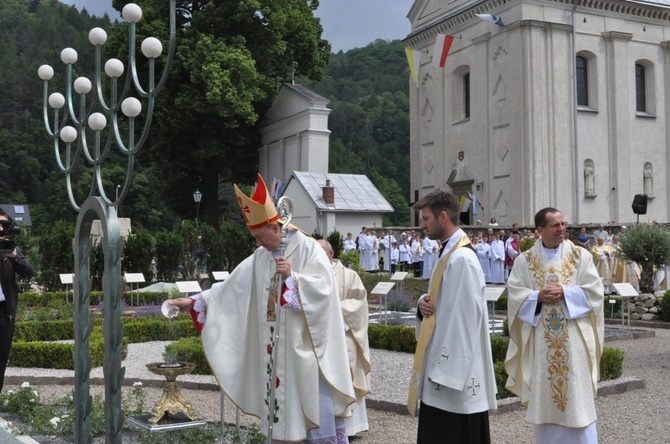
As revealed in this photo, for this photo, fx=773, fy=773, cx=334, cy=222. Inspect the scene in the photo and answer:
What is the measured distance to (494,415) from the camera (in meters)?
7.58

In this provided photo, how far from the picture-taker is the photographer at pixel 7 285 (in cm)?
727

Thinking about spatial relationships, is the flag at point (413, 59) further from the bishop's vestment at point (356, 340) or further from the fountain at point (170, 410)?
the fountain at point (170, 410)

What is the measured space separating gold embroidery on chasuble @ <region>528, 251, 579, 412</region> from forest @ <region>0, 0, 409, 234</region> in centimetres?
1851

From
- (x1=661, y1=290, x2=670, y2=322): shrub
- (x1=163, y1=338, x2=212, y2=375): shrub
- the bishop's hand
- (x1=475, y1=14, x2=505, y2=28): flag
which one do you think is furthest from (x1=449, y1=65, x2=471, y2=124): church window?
the bishop's hand

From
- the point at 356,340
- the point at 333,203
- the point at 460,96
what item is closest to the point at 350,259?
the point at 333,203

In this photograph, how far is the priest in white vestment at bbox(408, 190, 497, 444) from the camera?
459 centimetres

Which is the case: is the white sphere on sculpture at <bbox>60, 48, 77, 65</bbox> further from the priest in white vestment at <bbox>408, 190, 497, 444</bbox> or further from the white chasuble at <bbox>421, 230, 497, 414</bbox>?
the white chasuble at <bbox>421, 230, 497, 414</bbox>

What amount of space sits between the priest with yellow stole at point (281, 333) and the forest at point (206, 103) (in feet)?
58.5

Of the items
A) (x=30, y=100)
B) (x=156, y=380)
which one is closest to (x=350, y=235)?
(x=156, y=380)

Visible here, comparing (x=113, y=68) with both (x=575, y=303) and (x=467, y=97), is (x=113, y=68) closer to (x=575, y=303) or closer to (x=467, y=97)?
(x=575, y=303)

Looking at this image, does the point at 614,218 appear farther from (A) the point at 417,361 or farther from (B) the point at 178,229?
(A) the point at 417,361

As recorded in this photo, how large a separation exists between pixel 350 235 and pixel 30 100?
142 ft

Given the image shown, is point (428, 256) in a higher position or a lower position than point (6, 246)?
higher

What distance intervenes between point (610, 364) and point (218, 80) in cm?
2186
